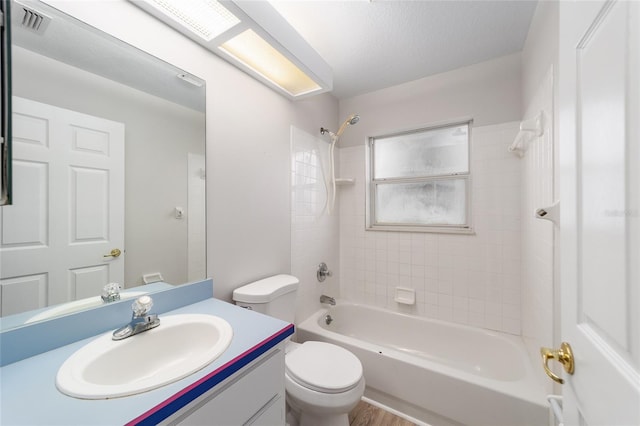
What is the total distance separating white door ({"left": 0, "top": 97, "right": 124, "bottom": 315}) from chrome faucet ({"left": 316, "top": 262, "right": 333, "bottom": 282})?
1440 mm

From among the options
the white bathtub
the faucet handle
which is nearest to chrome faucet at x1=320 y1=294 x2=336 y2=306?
the white bathtub

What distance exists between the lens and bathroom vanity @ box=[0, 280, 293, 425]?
1.69 ft

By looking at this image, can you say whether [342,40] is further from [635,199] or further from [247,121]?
[635,199]

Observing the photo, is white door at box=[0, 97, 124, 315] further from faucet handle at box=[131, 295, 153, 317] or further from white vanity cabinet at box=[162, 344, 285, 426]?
white vanity cabinet at box=[162, 344, 285, 426]

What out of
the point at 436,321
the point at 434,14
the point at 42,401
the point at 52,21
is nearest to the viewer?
the point at 42,401

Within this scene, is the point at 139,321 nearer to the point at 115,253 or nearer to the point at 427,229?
the point at 115,253

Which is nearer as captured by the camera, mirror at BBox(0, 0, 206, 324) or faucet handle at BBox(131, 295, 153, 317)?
mirror at BBox(0, 0, 206, 324)

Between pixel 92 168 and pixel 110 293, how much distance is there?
18.7 inches

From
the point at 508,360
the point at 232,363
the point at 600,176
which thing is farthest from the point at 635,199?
the point at 508,360

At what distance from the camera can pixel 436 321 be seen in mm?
1981

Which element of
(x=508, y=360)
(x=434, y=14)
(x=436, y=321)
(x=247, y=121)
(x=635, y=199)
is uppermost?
(x=434, y=14)

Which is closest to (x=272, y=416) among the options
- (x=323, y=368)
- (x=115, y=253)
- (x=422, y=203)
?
(x=323, y=368)

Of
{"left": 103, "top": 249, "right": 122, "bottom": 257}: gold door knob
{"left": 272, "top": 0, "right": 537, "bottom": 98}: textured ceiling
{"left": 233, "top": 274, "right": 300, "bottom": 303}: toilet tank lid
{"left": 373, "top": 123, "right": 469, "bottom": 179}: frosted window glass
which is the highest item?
{"left": 272, "top": 0, "right": 537, "bottom": 98}: textured ceiling

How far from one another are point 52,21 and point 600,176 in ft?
5.18
